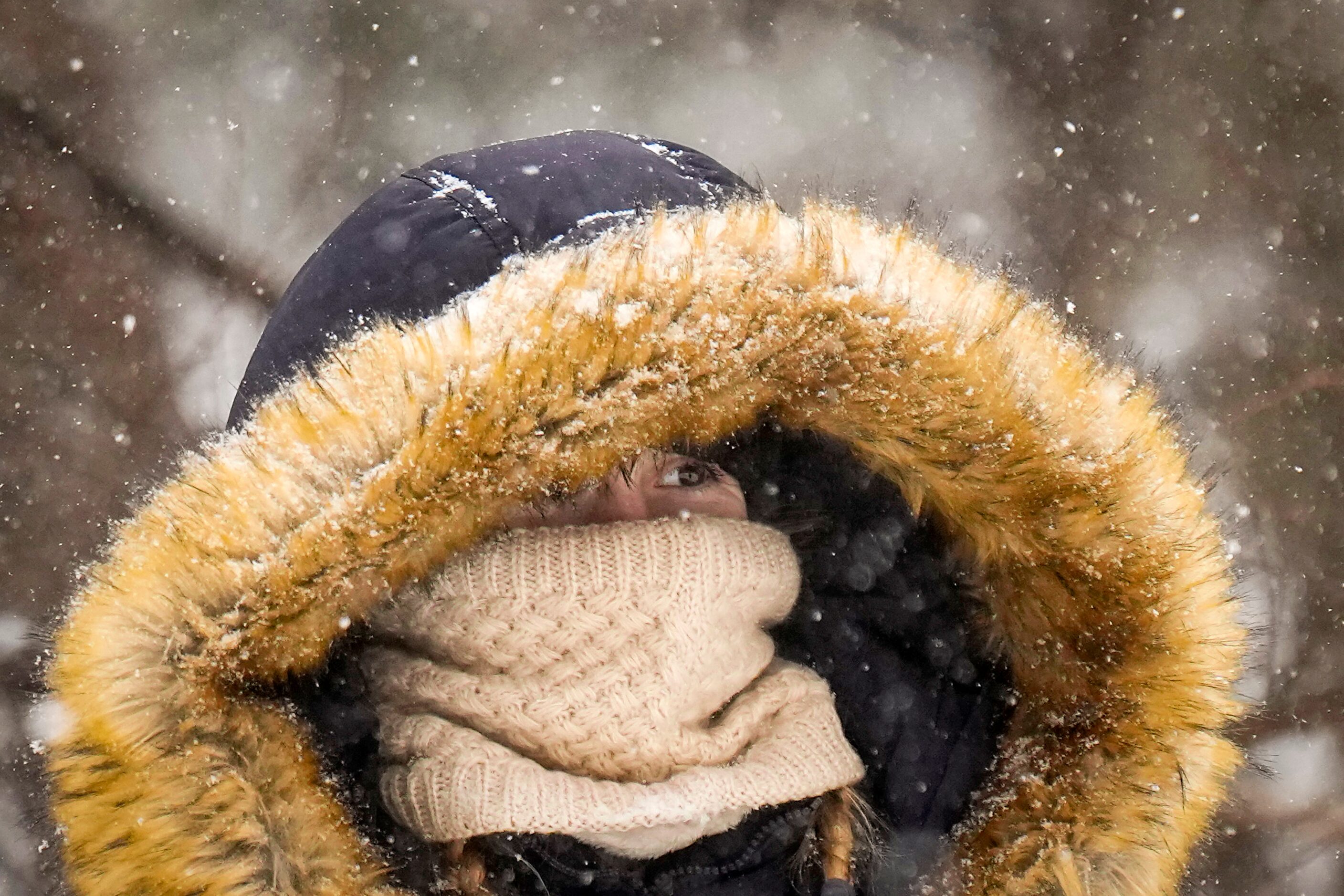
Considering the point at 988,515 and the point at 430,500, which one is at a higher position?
the point at 988,515

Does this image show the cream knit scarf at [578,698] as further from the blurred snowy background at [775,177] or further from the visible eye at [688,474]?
the blurred snowy background at [775,177]

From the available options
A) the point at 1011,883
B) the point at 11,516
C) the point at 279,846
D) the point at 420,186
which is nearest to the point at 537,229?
the point at 420,186

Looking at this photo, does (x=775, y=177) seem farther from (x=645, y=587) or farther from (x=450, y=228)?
(x=645, y=587)

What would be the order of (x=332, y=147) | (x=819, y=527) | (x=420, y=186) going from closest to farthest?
1. (x=420, y=186)
2. (x=819, y=527)
3. (x=332, y=147)

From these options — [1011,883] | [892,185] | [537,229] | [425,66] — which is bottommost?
[1011,883]

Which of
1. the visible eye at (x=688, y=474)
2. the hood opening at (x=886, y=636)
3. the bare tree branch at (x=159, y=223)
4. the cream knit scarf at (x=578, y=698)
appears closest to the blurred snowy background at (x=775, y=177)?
the bare tree branch at (x=159, y=223)

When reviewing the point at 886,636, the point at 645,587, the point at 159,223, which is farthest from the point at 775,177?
the point at 645,587

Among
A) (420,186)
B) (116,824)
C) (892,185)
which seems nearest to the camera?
(116,824)

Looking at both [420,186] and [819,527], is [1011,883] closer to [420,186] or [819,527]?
[819,527]
